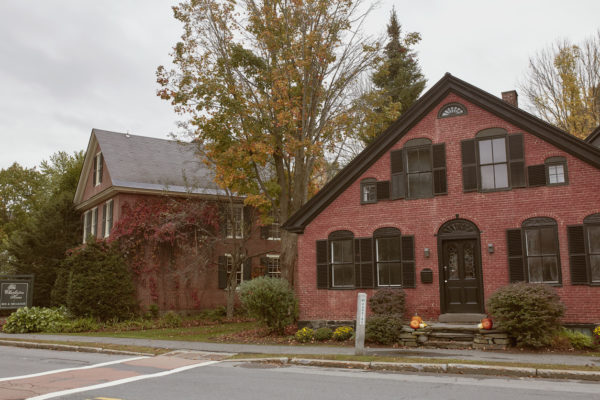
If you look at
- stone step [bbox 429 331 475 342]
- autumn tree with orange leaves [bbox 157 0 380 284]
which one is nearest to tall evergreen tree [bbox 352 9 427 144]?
autumn tree with orange leaves [bbox 157 0 380 284]

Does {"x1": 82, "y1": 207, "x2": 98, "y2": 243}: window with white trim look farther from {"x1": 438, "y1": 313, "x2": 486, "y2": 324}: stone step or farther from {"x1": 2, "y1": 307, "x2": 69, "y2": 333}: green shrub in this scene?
{"x1": 438, "y1": 313, "x2": 486, "y2": 324}: stone step

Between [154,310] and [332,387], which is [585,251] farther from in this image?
[154,310]

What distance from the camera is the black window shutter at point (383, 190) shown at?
16.7 meters

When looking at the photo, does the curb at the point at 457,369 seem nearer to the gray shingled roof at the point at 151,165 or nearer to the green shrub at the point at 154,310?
the green shrub at the point at 154,310

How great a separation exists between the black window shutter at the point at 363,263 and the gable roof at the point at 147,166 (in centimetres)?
982

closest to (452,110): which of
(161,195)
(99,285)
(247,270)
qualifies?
(247,270)

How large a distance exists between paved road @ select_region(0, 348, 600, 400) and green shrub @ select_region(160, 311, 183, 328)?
1011 cm

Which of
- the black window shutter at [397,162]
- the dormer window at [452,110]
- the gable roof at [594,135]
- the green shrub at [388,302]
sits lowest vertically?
the green shrub at [388,302]

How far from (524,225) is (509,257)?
3.36ft

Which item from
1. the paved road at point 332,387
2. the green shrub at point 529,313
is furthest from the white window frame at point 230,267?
the paved road at point 332,387

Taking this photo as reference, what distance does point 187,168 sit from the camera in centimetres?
2825

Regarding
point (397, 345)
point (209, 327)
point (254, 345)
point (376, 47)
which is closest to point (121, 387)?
point (254, 345)

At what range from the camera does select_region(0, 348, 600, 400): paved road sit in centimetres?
738

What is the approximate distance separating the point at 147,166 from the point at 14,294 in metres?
8.93
